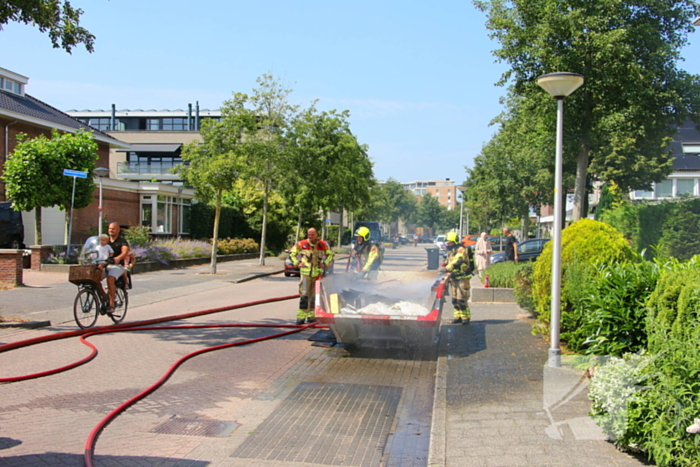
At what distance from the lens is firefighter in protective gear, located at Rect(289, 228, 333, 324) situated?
32.1ft

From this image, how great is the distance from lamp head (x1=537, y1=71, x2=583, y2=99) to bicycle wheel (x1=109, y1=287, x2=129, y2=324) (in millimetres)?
7616

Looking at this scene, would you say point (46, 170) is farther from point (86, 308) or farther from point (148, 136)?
point (148, 136)

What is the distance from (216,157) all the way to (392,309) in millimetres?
12998

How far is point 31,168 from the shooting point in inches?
755

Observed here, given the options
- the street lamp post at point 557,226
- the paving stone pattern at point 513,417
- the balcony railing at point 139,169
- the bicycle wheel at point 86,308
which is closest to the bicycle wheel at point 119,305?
the bicycle wheel at point 86,308

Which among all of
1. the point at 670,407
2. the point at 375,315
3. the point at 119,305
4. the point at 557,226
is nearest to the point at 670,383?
the point at 670,407

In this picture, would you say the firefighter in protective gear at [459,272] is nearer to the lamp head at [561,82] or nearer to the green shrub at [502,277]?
the green shrub at [502,277]

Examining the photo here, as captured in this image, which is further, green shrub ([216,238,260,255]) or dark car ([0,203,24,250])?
green shrub ([216,238,260,255])

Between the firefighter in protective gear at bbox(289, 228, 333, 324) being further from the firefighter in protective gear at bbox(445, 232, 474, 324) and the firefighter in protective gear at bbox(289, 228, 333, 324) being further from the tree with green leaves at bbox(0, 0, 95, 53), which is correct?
the tree with green leaves at bbox(0, 0, 95, 53)

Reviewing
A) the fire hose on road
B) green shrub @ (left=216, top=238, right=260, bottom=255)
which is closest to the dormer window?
green shrub @ (left=216, top=238, right=260, bottom=255)

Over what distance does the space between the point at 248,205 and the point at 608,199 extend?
19.9 m

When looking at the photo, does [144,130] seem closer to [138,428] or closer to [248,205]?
[248,205]

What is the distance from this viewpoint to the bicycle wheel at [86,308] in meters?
9.46

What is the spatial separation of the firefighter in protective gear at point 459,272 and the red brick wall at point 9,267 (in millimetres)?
10653
